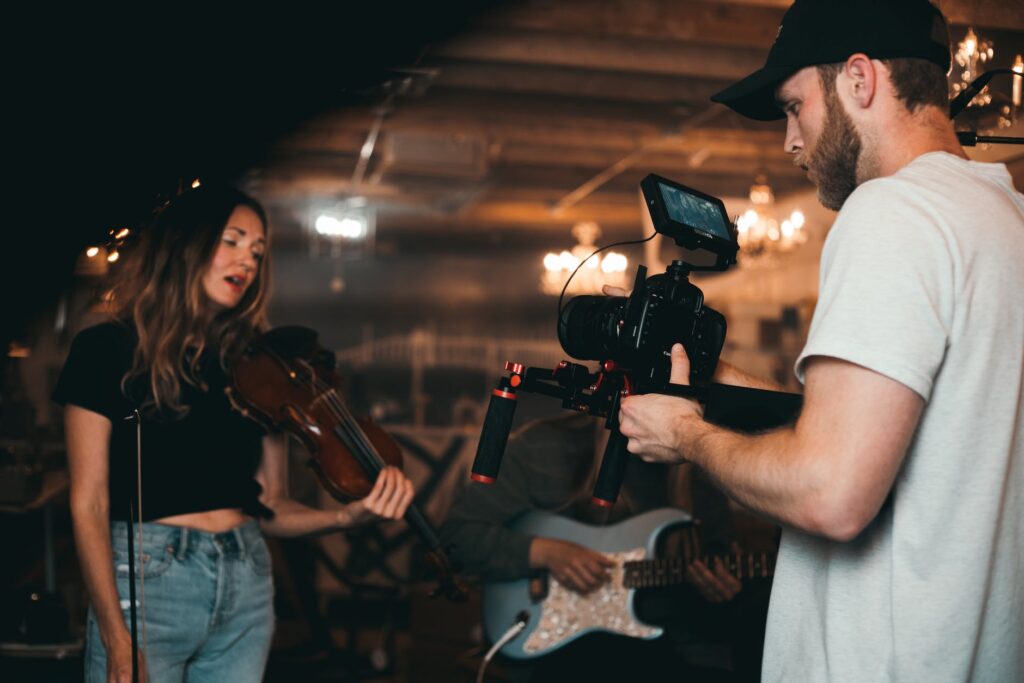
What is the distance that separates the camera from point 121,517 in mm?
1698

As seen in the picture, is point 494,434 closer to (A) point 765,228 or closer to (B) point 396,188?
(A) point 765,228

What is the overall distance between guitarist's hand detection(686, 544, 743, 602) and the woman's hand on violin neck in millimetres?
907

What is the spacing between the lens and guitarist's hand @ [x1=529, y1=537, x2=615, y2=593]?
2498 millimetres

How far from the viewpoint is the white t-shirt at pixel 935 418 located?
99 centimetres

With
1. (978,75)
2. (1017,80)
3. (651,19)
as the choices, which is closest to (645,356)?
(978,75)

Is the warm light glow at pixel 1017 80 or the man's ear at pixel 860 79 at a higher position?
the warm light glow at pixel 1017 80

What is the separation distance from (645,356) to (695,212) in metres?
0.23

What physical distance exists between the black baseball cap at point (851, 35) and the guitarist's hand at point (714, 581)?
1.57m

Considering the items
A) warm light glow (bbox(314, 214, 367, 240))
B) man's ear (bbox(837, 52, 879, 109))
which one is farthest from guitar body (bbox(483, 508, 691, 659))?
warm light glow (bbox(314, 214, 367, 240))

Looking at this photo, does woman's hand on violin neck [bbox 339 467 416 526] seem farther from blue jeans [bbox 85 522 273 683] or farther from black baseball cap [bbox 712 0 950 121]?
black baseball cap [bbox 712 0 950 121]

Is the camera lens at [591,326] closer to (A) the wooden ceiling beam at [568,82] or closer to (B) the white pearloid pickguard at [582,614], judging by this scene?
(B) the white pearloid pickguard at [582,614]

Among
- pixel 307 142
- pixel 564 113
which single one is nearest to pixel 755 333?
pixel 564 113

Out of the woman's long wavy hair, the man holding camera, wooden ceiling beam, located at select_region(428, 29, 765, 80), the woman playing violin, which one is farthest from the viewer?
wooden ceiling beam, located at select_region(428, 29, 765, 80)

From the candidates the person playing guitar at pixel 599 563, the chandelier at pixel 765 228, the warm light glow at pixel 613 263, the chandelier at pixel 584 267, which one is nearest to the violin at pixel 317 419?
the person playing guitar at pixel 599 563
